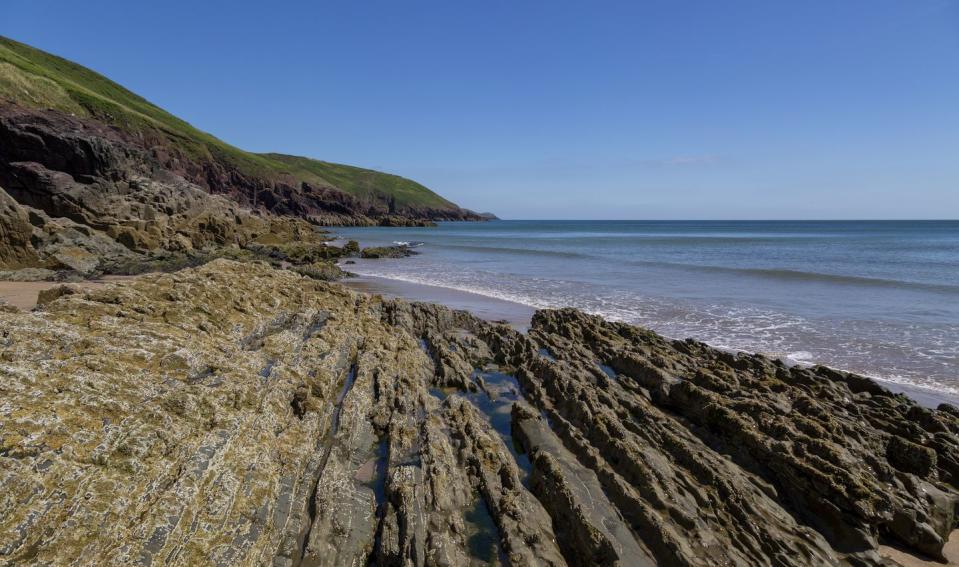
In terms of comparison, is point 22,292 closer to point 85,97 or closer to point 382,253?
point 382,253

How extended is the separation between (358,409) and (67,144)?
58630 millimetres

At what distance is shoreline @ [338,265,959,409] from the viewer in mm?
14555

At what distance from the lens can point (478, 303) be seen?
1112 inches

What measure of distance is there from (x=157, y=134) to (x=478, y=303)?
116 metres

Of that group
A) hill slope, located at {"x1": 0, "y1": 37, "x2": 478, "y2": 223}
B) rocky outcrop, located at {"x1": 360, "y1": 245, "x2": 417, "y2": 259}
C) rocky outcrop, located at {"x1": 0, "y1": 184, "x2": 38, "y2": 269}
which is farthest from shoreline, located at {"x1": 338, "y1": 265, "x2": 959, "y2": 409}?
hill slope, located at {"x1": 0, "y1": 37, "x2": 478, "y2": 223}

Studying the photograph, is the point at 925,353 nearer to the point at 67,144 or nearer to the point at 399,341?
the point at 399,341

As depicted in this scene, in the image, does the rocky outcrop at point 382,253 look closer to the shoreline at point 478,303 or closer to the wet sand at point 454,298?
the shoreline at point 478,303

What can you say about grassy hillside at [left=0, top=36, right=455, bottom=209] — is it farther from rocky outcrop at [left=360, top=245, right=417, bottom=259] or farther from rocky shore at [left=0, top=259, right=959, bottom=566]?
rocky shore at [left=0, top=259, right=959, bottom=566]

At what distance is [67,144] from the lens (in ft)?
162

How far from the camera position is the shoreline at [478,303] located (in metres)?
14.6

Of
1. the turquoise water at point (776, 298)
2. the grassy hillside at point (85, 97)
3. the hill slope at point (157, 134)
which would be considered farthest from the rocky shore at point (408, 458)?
the grassy hillside at point (85, 97)

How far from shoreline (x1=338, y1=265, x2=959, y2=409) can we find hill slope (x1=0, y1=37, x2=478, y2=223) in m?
44.9

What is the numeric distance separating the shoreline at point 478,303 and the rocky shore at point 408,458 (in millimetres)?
2293

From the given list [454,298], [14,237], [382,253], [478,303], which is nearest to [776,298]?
[478,303]
